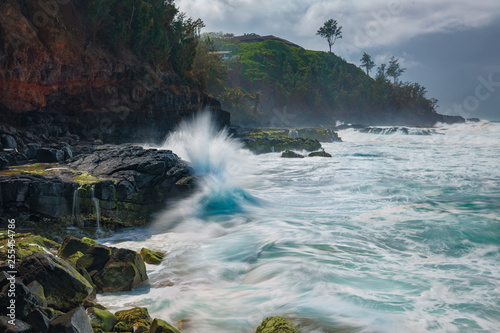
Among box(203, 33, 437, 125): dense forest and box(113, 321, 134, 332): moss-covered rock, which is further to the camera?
box(203, 33, 437, 125): dense forest

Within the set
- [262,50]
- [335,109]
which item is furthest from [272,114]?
[262,50]

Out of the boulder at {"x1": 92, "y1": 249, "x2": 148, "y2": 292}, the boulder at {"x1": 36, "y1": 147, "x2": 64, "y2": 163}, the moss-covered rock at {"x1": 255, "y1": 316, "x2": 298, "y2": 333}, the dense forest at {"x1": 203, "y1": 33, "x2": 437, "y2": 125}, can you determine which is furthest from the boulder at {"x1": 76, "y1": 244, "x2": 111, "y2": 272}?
the dense forest at {"x1": 203, "y1": 33, "x2": 437, "y2": 125}

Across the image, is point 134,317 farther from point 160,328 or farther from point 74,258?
point 74,258

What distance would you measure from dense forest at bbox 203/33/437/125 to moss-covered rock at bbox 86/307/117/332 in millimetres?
72652

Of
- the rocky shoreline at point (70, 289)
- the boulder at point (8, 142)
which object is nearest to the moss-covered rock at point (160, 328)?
the rocky shoreline at point (70, 289)

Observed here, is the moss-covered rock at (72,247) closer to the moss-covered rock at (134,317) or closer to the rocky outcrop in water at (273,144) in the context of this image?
the moss-covered rock at (134,317)

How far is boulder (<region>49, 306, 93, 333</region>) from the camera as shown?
3.04 metres

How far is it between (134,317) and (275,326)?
1703mm

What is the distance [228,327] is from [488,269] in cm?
483

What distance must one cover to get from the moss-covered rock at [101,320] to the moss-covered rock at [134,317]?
166 mm

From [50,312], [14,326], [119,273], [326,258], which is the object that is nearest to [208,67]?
[326,258]

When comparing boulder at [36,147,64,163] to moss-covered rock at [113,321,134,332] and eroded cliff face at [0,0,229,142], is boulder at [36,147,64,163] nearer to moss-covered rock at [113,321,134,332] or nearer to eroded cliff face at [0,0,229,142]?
eroded cliff face at [0,0,229,142]

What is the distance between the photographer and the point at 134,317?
157 inches

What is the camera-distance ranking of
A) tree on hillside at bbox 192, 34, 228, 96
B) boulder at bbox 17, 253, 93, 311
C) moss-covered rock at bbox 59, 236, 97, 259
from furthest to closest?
tree on hillside at bbox 192, 34, 228, 96 < moss-covered rock at bbox 59, 236, 97, 259 < boulder at bbox 17, 253, 93, 311
